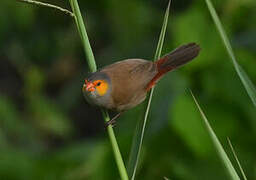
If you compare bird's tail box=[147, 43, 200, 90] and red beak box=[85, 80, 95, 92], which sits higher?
red beak box=[85, 80, 95, 92]

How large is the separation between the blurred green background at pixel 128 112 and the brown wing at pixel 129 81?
442 millimetres

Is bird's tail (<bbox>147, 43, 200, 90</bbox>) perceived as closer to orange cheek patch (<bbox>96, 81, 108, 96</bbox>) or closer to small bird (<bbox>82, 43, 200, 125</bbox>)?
small bird (<bbox>82, 43, 200, 125</bbox>)

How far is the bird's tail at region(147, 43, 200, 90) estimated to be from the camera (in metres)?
2.74

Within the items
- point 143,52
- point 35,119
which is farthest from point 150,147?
point 35,119

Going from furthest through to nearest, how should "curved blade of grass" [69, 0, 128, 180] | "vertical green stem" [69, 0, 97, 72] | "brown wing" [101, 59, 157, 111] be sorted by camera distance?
1. "brown wing" [101, 59, 157, 111]
2. "vertical green stem" [69, 0, 97, 72]
3. "curved blade of grass" [69, 0, 128, 180]

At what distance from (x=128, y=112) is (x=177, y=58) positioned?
158 centimetres

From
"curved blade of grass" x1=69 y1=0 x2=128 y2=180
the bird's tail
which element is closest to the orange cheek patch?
the bird's tail

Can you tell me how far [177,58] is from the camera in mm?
2816

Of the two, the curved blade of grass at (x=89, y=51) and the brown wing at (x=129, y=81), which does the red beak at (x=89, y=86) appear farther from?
the curved blade of grass at (x=89, y=51)

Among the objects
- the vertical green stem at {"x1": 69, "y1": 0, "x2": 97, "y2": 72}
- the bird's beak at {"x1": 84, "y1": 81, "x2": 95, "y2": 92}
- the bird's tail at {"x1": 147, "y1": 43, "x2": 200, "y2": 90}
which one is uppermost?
the vertical green stem at {"x1": 69, "y1": 0, "x2": 97, "y2": 72}

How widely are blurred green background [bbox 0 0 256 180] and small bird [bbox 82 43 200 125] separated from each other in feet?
1.11

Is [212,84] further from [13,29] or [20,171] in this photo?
[13,29]

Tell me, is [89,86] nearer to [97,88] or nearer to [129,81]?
[97,88]

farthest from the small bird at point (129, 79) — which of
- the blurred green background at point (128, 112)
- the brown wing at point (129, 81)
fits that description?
the blurred green background at point (128, 112)
